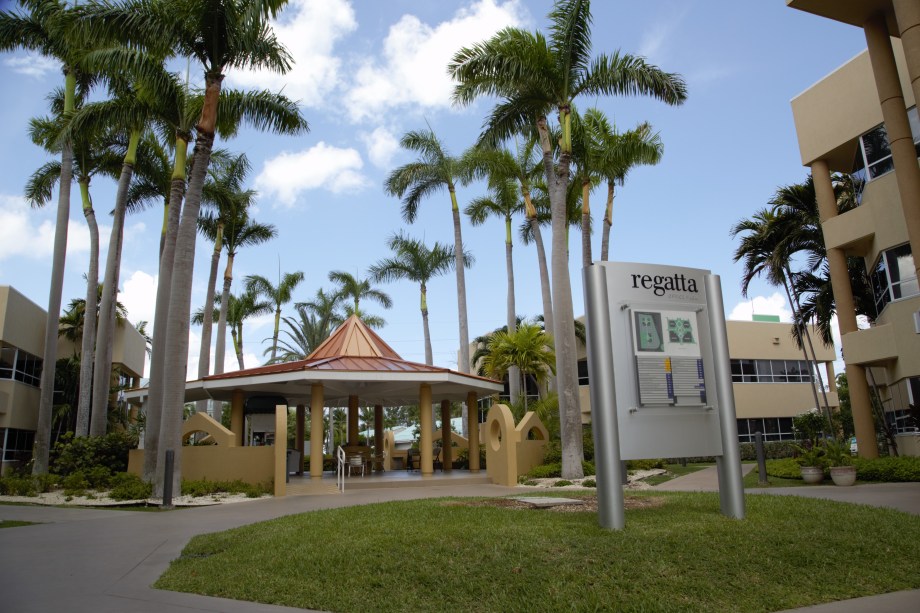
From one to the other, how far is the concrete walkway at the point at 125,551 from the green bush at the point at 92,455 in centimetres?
390

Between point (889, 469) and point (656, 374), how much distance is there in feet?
37.0

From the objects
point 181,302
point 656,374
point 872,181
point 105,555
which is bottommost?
point 105,555

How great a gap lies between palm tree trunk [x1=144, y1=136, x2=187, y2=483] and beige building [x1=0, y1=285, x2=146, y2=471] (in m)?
9.62

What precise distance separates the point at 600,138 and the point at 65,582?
26166mm

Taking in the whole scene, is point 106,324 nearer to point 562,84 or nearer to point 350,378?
point 350,378

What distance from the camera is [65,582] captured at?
7.31 metres

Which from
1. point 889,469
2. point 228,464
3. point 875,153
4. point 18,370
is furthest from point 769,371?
point 18,370

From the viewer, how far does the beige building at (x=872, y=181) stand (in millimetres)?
16328

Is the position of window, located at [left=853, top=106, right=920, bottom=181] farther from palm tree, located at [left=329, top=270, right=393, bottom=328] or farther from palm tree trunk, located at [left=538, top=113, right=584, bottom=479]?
palm tree, located at [left=329, top=270, right=393, bottom=328]

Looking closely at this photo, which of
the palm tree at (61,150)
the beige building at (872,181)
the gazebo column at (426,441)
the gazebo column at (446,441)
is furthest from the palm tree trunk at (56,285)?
the beige building at (872,181)

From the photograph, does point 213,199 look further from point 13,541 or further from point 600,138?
point 13,541

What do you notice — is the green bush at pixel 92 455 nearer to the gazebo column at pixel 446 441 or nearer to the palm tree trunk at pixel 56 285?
the palm tree trunk at pixel 56 285

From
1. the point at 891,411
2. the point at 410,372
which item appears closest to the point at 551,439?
the point at 410,372

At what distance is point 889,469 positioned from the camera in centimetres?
1659
